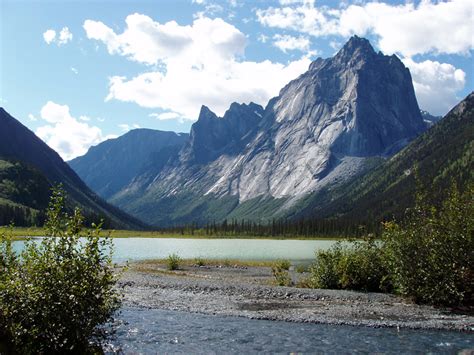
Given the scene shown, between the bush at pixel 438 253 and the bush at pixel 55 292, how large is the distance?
24104 mm

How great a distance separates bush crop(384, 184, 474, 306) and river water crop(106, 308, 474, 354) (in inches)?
275

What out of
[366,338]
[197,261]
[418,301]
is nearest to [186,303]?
[366,338]

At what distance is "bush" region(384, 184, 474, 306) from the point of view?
30.7m

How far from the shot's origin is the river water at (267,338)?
21.3m

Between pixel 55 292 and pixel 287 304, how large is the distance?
21896 mm

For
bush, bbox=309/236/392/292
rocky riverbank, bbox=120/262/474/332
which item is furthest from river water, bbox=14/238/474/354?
bush, bbox=309/236/392/292

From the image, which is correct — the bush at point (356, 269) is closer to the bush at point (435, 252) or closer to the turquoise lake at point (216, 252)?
the bush at point (435, 252)

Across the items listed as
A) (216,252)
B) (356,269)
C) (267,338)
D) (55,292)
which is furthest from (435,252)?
(216,252)

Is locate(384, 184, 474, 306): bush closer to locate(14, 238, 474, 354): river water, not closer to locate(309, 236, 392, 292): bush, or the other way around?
locate(309, 236, 392, 292): bush

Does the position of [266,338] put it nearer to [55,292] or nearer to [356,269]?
[55,292]

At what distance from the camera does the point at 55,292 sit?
47.2 ft

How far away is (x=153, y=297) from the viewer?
119ft

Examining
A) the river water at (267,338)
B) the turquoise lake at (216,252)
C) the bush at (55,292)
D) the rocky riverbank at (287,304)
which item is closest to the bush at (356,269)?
the rocky riverbank at (287,304)

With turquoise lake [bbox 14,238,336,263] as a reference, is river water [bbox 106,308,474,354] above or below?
above
